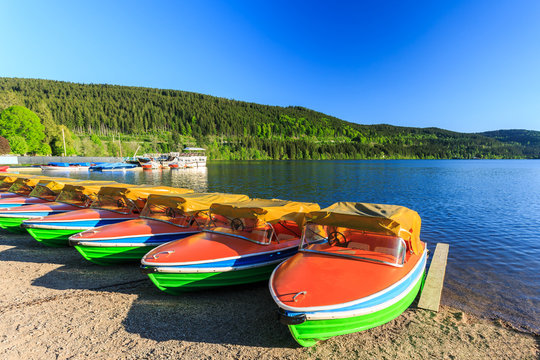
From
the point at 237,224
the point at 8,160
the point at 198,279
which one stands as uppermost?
the point at 237,224

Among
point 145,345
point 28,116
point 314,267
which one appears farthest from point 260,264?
point 28,116

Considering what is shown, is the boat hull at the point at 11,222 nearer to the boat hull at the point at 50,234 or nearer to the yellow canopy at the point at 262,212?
the boat hull at the point at 50,234

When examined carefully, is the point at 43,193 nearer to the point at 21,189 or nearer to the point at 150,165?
the point at 21,189

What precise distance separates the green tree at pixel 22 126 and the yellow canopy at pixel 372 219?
358 ft

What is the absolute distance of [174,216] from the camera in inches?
419

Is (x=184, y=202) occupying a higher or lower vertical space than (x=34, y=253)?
higher

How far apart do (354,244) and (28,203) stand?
1679 centimetres

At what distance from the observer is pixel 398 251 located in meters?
6.65

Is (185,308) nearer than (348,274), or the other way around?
(348,274)

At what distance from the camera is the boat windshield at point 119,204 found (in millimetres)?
12195

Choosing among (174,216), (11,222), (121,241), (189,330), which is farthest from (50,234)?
(189,330)

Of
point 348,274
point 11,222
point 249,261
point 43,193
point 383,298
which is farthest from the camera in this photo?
point 43,193

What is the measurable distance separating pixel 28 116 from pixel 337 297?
380ft

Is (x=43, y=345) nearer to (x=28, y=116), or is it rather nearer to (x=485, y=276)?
(x=485, y=276)
